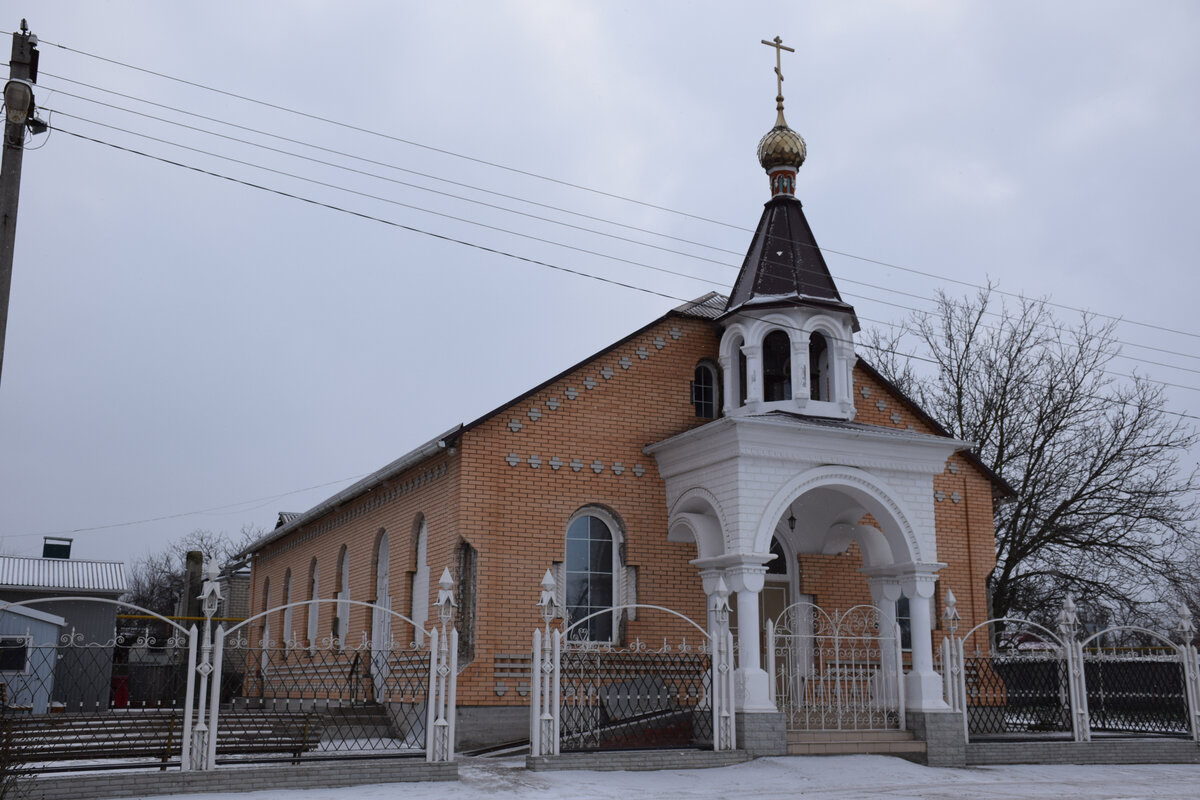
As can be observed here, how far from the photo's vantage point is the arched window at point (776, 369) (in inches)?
671

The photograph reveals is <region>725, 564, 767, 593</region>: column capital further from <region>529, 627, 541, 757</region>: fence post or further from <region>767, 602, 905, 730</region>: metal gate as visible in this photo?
<region>529, 627, 541, 757</region>: fence post

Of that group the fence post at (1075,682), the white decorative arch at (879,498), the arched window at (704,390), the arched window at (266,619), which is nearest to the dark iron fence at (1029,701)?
the fence post at (1075,682)

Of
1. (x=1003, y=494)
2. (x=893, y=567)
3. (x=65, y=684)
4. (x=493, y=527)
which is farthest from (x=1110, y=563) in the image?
(x=65, y=684)

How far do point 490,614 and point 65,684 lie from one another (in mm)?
12163

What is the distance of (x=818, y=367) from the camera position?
1697cm

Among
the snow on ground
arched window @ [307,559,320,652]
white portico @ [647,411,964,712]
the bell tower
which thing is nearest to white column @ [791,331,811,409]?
the bell tower

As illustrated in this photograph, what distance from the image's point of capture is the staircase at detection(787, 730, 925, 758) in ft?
44.8

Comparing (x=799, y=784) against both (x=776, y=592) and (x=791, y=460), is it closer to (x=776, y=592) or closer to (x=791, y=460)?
(x=791, y=460)

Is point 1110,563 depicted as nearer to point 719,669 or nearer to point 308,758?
point 719,669

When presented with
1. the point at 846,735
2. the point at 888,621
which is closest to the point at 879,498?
the point at 888,621

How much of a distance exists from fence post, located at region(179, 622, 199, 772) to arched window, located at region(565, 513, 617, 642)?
237 inches

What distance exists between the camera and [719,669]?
1334cm

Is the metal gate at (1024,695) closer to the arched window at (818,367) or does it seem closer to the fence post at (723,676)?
the fence post at (723,676)

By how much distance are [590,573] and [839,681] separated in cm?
370
